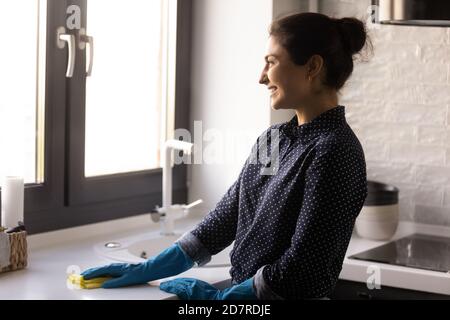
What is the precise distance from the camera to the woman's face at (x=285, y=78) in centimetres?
212

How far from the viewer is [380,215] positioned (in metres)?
2.92

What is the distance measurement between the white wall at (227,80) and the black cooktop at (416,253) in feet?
2.08

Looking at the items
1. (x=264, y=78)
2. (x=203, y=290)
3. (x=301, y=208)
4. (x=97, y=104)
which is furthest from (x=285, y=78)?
(x=97, y=104)

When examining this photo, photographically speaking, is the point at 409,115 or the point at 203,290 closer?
the point at 203,290

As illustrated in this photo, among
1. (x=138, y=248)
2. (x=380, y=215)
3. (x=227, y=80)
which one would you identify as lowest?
(x=138, y=248)

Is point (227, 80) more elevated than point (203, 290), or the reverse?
point (227, 80)

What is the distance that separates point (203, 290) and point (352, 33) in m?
0.74

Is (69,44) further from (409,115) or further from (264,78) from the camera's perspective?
(409,115)

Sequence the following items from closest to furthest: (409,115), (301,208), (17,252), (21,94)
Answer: (301,208)
(17,252)
(21,94)
(409,115)

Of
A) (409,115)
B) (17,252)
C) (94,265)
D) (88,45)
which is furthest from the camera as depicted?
(409,115)

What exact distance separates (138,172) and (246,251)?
3.28 feet

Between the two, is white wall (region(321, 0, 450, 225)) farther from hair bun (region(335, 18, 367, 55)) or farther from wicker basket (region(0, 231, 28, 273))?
wicker basket (region(0, 231, 28, 273))

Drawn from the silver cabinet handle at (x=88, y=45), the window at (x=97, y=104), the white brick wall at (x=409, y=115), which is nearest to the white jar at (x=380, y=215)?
the white brick wall at (x=409, y=115)
